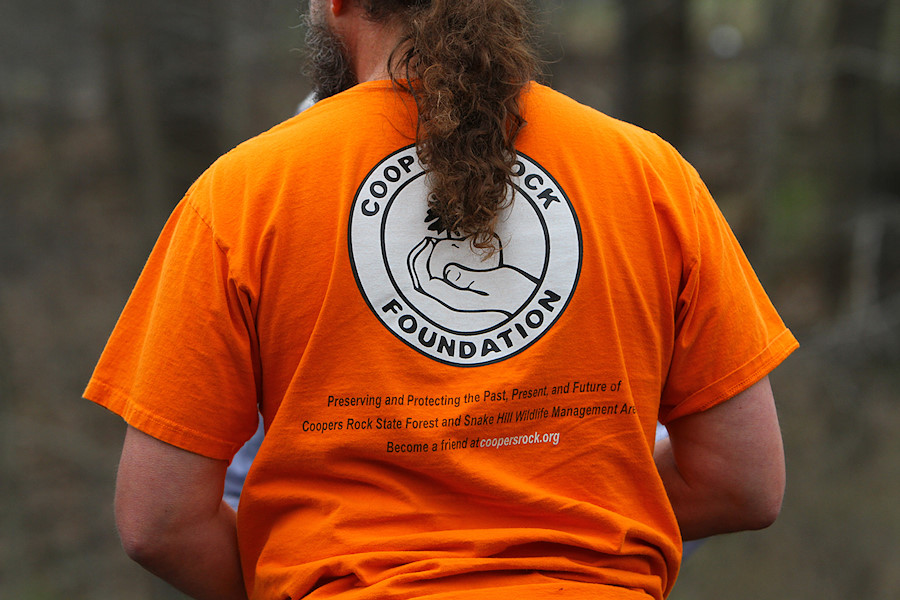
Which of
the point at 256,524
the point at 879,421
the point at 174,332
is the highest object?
the point at 174,332

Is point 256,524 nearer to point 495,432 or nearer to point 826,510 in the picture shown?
point 495,432

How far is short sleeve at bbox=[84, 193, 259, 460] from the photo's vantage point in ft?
4.16

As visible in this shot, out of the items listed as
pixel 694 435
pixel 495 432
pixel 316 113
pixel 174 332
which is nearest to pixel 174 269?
pixel 174 332

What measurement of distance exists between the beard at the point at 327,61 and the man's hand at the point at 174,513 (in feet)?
2.39

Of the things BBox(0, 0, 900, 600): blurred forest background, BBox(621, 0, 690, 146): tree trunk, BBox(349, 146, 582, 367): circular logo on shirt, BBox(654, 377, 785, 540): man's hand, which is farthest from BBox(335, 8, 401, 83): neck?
BBox(621, 0, 690, 146): tree trunk

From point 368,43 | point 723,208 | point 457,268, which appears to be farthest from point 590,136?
point 723,208

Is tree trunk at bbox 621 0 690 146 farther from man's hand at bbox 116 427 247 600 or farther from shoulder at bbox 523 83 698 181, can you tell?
man's hand at bbox 116 427 247 600

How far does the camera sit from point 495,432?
1296 mm

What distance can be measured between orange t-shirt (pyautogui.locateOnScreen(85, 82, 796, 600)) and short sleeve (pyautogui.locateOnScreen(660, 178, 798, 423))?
39 mm

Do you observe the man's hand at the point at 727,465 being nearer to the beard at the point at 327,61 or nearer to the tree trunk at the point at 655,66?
the beard at the point at 327,61

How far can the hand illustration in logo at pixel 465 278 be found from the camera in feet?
4.18

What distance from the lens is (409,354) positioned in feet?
4.12

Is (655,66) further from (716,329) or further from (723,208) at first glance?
(716,329)

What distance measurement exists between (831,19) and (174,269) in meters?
6.02
